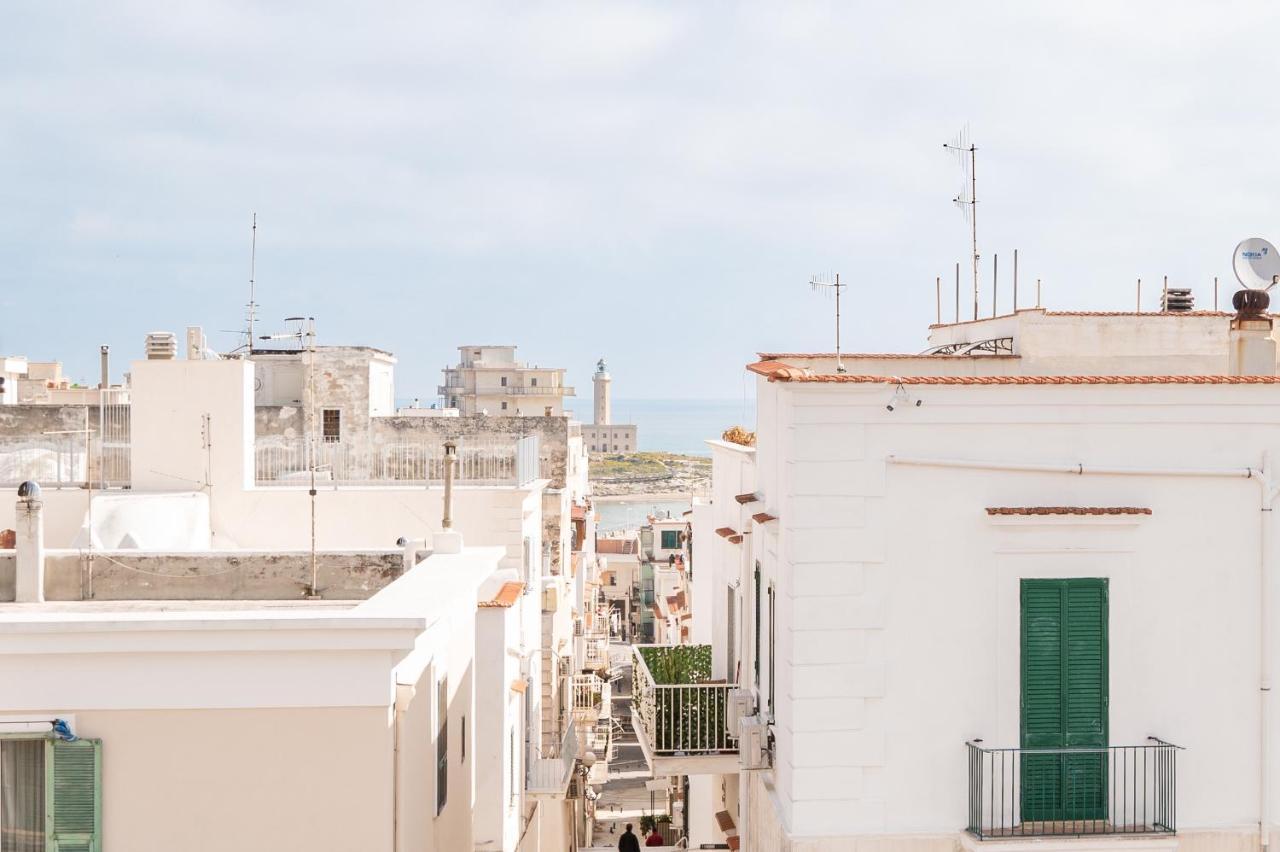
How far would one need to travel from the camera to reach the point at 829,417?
1105 cm

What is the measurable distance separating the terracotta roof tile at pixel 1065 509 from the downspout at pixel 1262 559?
0.95 ft

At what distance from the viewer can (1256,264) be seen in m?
13.2

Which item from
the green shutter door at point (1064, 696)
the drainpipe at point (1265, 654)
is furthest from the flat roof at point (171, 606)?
the drainpipe at point (1265, 654)

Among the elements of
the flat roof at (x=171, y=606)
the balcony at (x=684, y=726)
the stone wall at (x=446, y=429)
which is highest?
the stone wall at (x=446, y=429)

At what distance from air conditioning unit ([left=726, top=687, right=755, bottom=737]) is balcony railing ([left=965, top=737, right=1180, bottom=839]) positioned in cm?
282

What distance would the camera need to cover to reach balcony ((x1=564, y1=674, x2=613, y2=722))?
32656mm

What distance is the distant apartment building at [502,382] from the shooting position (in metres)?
79.9

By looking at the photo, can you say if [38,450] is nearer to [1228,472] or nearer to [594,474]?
[1228,472]

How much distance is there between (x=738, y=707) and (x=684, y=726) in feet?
3.58

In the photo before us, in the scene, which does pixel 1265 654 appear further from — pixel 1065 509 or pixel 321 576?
pixel 321 576

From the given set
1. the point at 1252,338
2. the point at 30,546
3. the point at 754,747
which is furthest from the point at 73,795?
the point at 1252,338

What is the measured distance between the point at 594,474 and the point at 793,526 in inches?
7381

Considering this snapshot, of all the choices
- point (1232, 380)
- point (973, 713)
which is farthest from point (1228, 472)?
point (973, 713)

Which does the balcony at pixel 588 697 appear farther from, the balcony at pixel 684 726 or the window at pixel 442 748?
the window at pixel 442 748
